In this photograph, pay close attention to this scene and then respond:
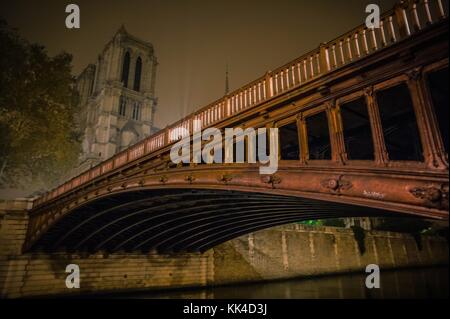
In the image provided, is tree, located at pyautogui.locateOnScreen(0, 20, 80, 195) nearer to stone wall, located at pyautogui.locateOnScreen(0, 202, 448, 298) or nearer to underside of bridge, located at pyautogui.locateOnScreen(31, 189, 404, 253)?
stone wall, located at pyautogui.locateOnScreen(0, 202, 448, 298)

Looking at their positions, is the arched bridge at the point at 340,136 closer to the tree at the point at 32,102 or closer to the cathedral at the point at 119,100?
the tree at the point at 32,102

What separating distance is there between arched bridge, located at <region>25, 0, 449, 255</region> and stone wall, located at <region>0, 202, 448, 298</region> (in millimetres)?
7903

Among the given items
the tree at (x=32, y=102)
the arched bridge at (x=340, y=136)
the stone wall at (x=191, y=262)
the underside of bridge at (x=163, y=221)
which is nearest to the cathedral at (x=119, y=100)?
the tree at (x=32, y=102)

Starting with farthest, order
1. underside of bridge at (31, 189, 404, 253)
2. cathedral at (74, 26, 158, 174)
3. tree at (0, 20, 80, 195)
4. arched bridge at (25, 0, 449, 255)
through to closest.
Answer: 1. cathedral at (74, 26, 158, 174)
2. tree at (0, 20, 80, 195)
3. underside of bridge at (31, 189, 404, 253)
4. arched bridge at (25, 0, 449, 255)

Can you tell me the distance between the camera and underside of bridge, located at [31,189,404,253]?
1146cm

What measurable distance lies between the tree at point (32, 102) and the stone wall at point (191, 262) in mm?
6040

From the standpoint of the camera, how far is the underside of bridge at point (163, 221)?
11.5m

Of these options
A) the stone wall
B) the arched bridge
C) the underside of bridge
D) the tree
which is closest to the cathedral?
the tree

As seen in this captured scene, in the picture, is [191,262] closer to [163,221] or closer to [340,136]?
[163,221]

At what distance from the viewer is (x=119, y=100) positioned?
55.8 meters

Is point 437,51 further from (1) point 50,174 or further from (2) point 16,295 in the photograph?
(1) point 50,174

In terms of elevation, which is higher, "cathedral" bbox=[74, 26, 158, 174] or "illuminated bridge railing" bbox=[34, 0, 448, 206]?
"cathedral" bbox=[74, 26, 158, 174]

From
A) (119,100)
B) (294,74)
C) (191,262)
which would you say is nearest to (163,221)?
(191,262)
